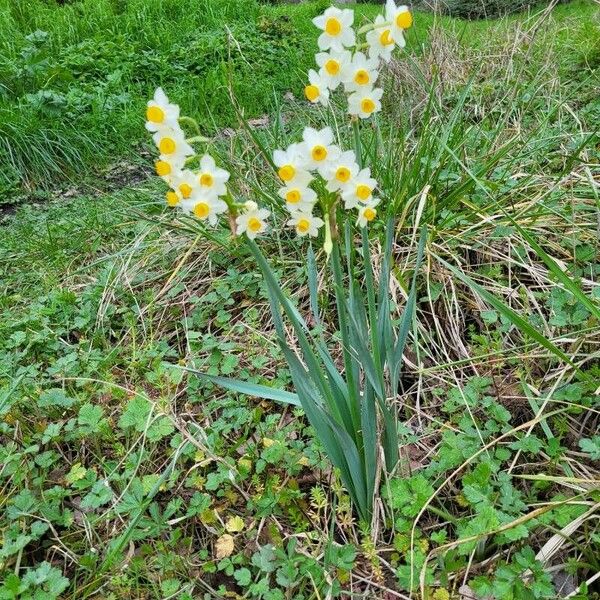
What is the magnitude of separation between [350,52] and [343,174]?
0.19 m

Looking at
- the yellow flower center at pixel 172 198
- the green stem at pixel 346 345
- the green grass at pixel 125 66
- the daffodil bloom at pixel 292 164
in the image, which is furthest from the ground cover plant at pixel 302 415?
the green grass at pixel 125 66

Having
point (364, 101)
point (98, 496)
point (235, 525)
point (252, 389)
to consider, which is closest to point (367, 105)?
point (364, 101)

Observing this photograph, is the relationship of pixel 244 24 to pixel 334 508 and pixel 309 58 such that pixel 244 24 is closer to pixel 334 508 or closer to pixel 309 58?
pixel 309 58

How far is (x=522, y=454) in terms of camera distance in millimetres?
1213

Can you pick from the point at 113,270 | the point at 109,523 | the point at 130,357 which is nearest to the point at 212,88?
the point at 113,270

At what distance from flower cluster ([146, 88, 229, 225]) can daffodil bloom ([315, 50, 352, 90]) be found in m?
0.23

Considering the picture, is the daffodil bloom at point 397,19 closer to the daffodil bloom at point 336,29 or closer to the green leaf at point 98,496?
the daffodil bloom at point 336,29

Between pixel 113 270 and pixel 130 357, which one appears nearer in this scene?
pixel 130 357

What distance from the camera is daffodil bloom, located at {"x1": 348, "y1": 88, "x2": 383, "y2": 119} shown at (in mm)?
842

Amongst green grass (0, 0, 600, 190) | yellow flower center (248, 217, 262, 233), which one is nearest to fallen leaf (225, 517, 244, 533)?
yellow flower center (248, 217, 262, 233)

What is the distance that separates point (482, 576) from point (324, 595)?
0.31m

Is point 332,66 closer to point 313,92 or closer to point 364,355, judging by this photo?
point 313,92

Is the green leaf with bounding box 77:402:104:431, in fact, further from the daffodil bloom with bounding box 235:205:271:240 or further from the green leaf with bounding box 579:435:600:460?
the green leaf with bounding box 579:435:600:460

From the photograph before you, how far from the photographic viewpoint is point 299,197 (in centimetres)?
80
